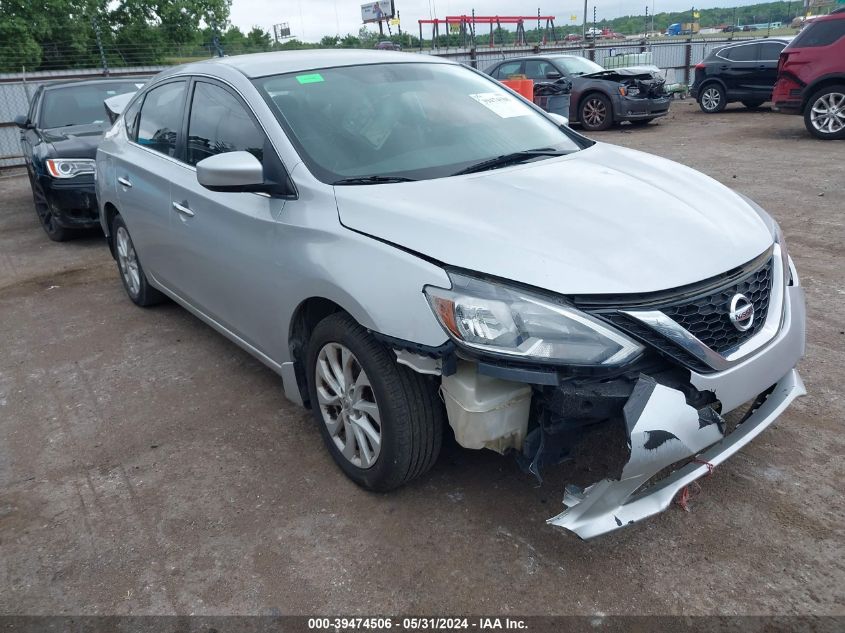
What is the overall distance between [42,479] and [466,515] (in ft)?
6.37

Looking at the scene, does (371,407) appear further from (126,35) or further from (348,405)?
(126,35)

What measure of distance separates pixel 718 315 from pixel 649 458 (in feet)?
1.81

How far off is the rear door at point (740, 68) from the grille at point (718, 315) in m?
14.2

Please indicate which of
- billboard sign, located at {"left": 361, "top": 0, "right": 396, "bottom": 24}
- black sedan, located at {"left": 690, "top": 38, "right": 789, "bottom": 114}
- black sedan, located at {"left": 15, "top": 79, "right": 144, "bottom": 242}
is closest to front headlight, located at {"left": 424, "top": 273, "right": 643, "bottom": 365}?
black sedan, located at {"left": 15, "top": 79, "right": 144, "bottom": 242}

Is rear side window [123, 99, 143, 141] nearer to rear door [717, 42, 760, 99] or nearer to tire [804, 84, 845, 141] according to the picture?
tire [804, 84, 845, 141]

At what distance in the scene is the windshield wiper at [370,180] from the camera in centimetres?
283

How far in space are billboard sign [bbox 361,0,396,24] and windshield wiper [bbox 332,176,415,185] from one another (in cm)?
4892

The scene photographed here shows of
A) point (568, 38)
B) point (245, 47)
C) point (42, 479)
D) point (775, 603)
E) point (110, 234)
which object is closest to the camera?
point (775, 603)

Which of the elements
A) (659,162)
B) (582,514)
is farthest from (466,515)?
(659,162)

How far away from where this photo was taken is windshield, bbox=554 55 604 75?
47.6ft

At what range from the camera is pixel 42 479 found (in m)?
3.15

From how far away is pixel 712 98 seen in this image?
1559 cm

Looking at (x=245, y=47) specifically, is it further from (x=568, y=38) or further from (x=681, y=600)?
(x=568, y=38)

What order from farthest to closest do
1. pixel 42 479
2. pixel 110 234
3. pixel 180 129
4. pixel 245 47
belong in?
pixel 245 47, pixel 110 234, pixel 180 129, pixel 42 479
